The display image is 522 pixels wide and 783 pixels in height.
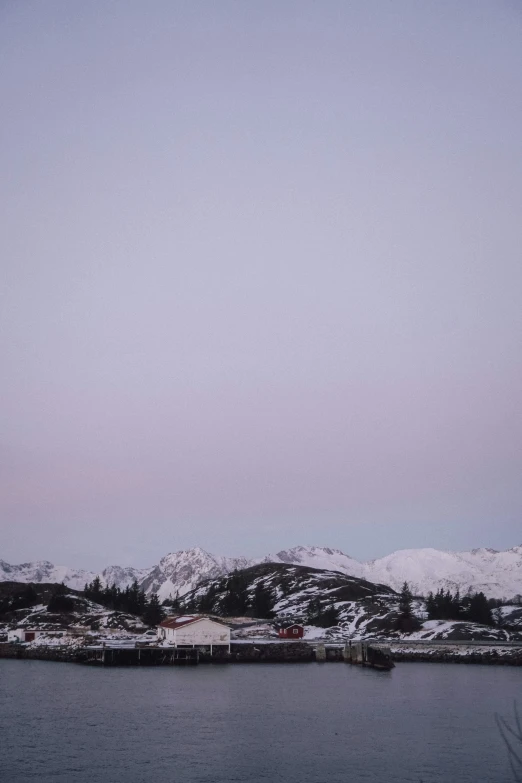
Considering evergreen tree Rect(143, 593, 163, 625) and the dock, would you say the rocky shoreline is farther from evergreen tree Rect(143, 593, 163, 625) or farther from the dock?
evergreen tree Rect(143, 593, 163, 625)

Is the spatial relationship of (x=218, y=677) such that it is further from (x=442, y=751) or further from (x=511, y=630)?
(x=511, y=630)

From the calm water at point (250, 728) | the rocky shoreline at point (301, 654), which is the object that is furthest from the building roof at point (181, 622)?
the calm water at point (250, 728)

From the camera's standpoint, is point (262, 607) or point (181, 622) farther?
point (262, 607)

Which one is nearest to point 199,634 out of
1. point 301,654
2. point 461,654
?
point 301,654

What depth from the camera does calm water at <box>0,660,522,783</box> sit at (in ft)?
139

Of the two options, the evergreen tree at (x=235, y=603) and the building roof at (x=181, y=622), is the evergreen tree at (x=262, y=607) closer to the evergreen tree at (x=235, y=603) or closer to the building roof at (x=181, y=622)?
the evergreen tree at (x=235, y=603)

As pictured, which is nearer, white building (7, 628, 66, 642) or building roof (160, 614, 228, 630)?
building roof (160, 614, 228, 630)

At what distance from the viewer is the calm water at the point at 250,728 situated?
42500 mm

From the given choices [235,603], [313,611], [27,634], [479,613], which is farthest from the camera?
[235,603]

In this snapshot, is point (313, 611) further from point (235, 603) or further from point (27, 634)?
point (27, 634)

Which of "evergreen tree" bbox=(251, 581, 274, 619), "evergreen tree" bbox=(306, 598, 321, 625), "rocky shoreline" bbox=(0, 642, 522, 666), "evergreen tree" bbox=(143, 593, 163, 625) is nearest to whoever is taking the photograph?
"rocky shoreline" bbox=(0, 642, 522, 666)

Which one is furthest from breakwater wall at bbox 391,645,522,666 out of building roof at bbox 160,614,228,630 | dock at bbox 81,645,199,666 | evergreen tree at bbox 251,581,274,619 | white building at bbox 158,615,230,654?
evergreen tree at bbox 251,581,274,619

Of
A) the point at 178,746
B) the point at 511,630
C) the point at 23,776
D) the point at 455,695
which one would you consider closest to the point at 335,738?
the point at 178,746

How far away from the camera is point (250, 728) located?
180 feet
